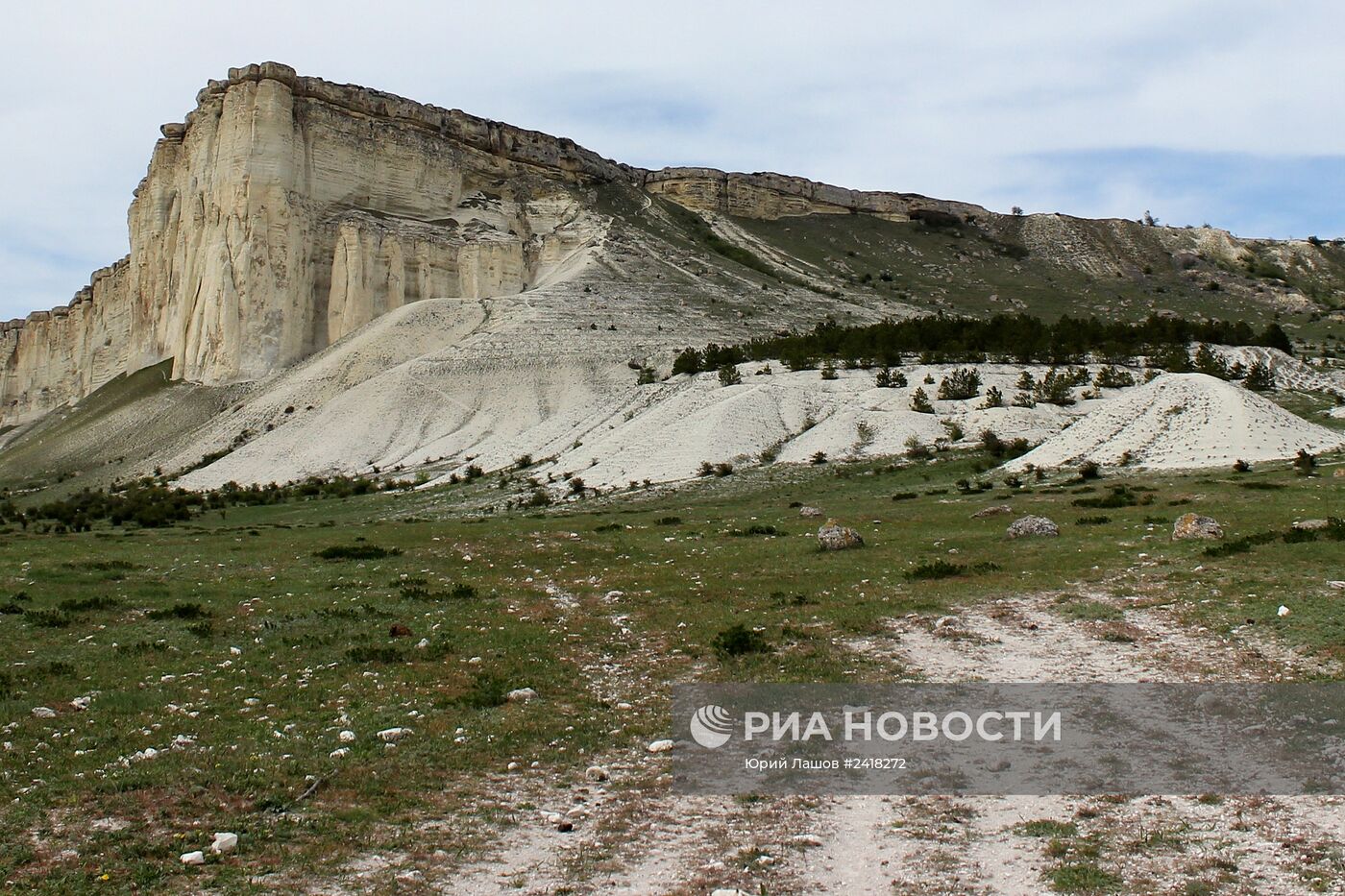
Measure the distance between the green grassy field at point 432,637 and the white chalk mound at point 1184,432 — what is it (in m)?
4.63

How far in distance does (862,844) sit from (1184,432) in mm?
32279

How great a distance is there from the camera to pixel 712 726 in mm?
10766

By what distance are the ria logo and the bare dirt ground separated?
65 cm

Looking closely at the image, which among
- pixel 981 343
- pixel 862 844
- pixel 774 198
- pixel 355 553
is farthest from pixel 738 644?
pixel 774 198

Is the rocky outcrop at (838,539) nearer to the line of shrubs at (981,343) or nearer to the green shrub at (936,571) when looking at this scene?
the green shrub at (936,571)

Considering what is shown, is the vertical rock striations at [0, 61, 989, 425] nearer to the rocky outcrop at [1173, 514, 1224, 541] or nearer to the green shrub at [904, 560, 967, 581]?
the green shrub at [904, 560, 967, 581]

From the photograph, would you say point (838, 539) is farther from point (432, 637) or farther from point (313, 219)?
point (313, 219)

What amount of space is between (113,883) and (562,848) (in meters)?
2.90

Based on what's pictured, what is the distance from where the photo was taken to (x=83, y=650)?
45.8ft

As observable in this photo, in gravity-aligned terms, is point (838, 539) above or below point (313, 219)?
below

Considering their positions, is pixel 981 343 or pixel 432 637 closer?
pixel 432 637

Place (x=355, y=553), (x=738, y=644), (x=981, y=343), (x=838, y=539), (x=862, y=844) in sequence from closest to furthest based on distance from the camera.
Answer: (x=862, y=844), (x=738, y=644), (x=838, y=539), (x=355, y=553), (x=981, y=343)

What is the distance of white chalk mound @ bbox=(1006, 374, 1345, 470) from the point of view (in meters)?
33.9

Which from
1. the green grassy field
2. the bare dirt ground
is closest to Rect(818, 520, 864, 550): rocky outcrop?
the green grassy field
